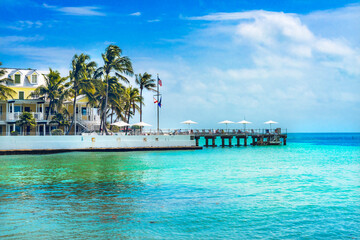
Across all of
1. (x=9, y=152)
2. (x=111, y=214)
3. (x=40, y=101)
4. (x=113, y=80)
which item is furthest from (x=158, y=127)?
(x=111, y=214)

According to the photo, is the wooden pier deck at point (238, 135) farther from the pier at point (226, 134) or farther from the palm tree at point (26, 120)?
A: the palm tree at point (26, 120)

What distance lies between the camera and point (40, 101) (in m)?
58.4

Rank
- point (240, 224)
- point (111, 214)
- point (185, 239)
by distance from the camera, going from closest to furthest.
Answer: point (185, 239) → point (240, 224) → point (111, 214)

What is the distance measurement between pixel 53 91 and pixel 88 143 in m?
11.1

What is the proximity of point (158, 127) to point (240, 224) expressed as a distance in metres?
49.4

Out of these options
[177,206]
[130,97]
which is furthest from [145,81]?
[177,206]

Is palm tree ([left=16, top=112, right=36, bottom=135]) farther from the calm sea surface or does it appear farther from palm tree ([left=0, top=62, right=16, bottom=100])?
the calm sea surface

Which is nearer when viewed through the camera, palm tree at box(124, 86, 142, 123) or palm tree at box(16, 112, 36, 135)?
palm tree at box(16, 112, 36, 135)

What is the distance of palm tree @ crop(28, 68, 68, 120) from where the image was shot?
58.2 metres

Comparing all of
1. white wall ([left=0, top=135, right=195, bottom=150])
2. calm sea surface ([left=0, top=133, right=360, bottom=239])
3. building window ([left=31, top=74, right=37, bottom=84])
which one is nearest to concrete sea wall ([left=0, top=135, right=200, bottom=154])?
white wall ([left=0, top=135, right=195, bottom=150])

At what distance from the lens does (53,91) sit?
194 ft

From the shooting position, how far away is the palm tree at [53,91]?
58231 millimetres

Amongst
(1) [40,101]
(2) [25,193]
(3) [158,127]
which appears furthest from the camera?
(3) [158,127]

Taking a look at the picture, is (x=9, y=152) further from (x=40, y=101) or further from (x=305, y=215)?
(x=305, y=215)
